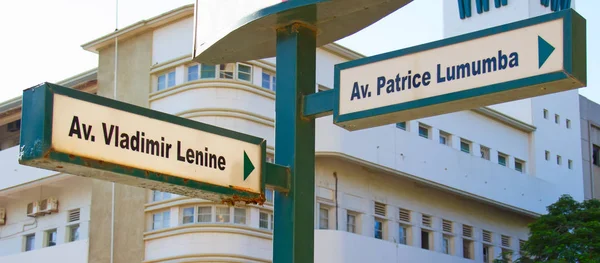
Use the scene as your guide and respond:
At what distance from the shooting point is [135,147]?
6719 millimetres

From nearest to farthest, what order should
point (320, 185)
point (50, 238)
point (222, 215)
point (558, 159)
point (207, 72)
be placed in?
1. point (222, 215)
2. point (207, 72)
3. point (320, 185)
4. point (50, 238)
5. point (558, 159)

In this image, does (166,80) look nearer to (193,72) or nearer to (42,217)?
(193,72)

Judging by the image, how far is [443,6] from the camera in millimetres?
42750

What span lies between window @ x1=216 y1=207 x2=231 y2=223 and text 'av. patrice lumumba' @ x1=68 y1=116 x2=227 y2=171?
71.0 feet

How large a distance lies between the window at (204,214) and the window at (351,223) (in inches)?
202

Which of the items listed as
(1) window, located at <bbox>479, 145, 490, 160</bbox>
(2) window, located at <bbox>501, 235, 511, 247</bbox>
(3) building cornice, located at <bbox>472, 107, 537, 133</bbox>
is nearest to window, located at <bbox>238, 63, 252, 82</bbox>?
(3) building cornice, located at <bbox>472, 107, 537, 133</bbox>

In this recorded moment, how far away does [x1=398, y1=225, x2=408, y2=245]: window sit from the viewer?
34219mm

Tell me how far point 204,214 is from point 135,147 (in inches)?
871

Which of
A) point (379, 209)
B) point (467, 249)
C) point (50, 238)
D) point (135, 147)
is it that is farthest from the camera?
point (467, 249)

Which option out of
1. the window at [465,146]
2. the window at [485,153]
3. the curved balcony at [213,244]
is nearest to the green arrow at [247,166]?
the curved balcony at [213,244]

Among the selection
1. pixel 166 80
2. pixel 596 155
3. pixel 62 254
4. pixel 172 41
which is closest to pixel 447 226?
pixel 596 155

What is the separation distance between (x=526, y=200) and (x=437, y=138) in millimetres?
5330

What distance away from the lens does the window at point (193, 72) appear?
2975 centimetres

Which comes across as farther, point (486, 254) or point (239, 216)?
point (486, 254)
